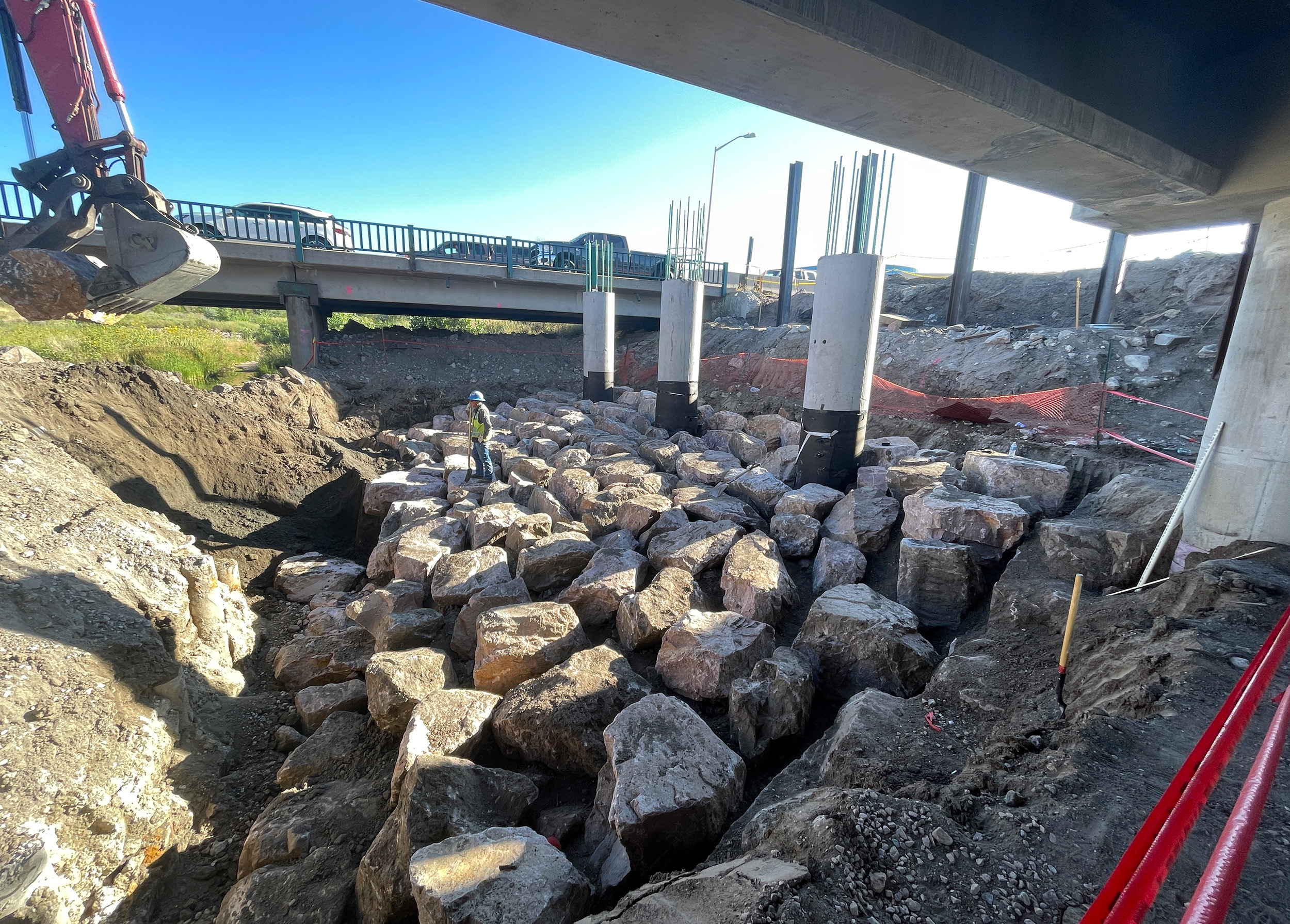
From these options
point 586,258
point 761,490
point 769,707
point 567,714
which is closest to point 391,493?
point 761,490

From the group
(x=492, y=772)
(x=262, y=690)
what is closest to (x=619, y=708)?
(x=492, y=772)

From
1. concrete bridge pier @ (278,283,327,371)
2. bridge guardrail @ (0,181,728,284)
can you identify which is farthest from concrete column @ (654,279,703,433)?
concrete bridge pier @ (278,283,327,371)

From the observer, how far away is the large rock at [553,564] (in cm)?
484

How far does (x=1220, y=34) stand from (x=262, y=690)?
8482 mm

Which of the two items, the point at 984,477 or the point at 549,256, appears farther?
the point at 549,256

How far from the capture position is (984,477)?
4934mm

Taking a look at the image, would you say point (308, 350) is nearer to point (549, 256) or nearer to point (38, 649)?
point (549, 256)

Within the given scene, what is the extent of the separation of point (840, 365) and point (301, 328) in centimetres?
1302

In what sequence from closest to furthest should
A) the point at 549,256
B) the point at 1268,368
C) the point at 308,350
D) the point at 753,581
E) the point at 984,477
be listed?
the point at 1268,368
the point at 753,581
the point at 984,477
the point at 308,350
the point at 549,256

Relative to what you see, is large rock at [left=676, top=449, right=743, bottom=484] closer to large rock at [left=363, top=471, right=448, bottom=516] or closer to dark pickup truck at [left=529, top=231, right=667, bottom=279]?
large rock at [left=363, top=471, right=448, bottom=516]

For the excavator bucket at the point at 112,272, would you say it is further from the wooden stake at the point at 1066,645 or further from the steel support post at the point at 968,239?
the steel support post at the point at 968,239

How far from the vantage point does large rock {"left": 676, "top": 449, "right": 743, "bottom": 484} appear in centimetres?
676

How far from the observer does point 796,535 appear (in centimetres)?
512

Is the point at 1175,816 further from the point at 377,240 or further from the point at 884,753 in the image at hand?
the point at 377,240
